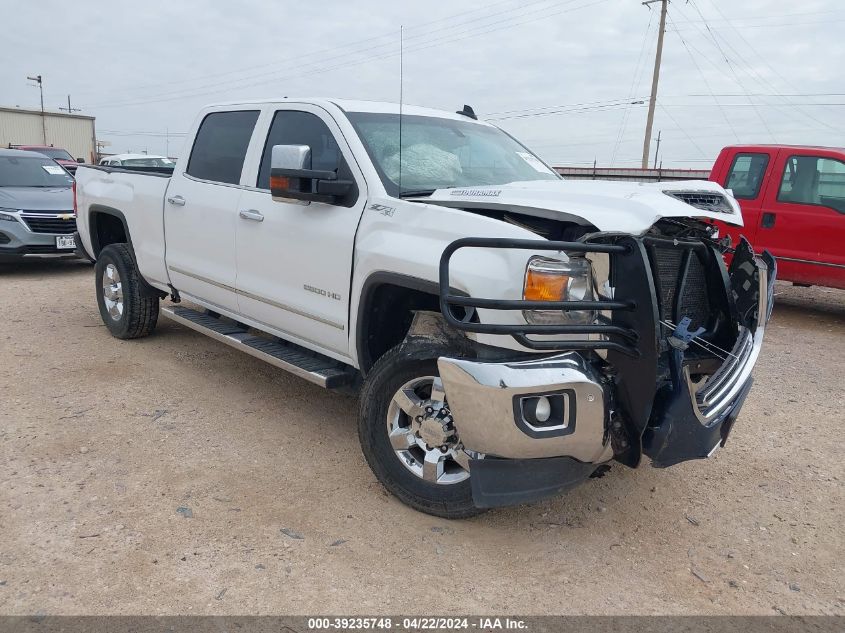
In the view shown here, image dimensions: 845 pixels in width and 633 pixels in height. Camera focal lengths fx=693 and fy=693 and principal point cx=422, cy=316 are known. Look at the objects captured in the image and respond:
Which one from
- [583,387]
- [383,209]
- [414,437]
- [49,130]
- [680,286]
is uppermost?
[49,130]

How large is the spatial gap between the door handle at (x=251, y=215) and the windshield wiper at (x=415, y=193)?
1037 mm

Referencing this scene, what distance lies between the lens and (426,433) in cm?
317

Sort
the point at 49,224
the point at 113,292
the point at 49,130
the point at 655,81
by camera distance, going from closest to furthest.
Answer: the point at 113,292
the point at 49,224
the point at 655,81
the point at 49,130

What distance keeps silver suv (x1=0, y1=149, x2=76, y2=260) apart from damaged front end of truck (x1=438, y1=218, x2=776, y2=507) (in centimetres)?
822

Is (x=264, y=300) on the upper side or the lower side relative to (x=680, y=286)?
lower

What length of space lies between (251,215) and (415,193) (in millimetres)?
1201

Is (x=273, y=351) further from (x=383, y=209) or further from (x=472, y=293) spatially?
(x=472, y=293)

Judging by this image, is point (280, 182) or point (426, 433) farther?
point (280, 182)

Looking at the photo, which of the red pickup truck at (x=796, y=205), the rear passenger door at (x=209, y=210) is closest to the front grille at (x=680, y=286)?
the rear passenger door at (x=209, y=210)

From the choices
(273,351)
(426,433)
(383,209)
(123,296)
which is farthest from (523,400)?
(123,296)

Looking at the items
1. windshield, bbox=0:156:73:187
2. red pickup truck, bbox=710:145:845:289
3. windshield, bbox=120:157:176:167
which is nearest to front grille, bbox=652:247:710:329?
red pickup truck, bbox=710:145:845:289

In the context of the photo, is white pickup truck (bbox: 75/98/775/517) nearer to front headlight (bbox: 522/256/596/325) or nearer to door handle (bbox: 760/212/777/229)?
front headlight (bbox: 522/256/596/325)

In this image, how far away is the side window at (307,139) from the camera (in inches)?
154

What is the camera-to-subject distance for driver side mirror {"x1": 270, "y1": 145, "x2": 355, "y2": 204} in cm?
350
